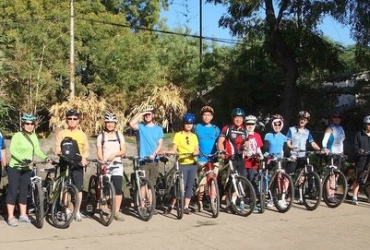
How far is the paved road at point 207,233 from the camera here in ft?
22.9

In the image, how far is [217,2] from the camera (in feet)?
50.5

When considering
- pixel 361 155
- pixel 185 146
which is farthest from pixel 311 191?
pixel 185 146

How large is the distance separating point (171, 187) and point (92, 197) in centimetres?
128

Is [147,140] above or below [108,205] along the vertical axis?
above

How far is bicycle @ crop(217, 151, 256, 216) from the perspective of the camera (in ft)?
28.8

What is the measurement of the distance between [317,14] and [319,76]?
520 centimetres

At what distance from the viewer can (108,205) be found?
8.12 metres

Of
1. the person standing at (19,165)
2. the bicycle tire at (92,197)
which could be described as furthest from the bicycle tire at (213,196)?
the person standing at (19,165)

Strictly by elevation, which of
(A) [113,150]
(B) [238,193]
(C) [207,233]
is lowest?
(C) [207,233]

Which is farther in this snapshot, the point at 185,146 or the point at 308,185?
the point at 308,185

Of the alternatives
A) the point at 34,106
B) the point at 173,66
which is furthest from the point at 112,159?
the point at 173,66

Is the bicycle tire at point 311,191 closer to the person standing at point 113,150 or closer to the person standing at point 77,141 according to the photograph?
the person standing at point 113,150

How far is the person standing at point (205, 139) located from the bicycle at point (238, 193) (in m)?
0.33

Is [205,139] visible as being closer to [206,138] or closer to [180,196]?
[206,138]
